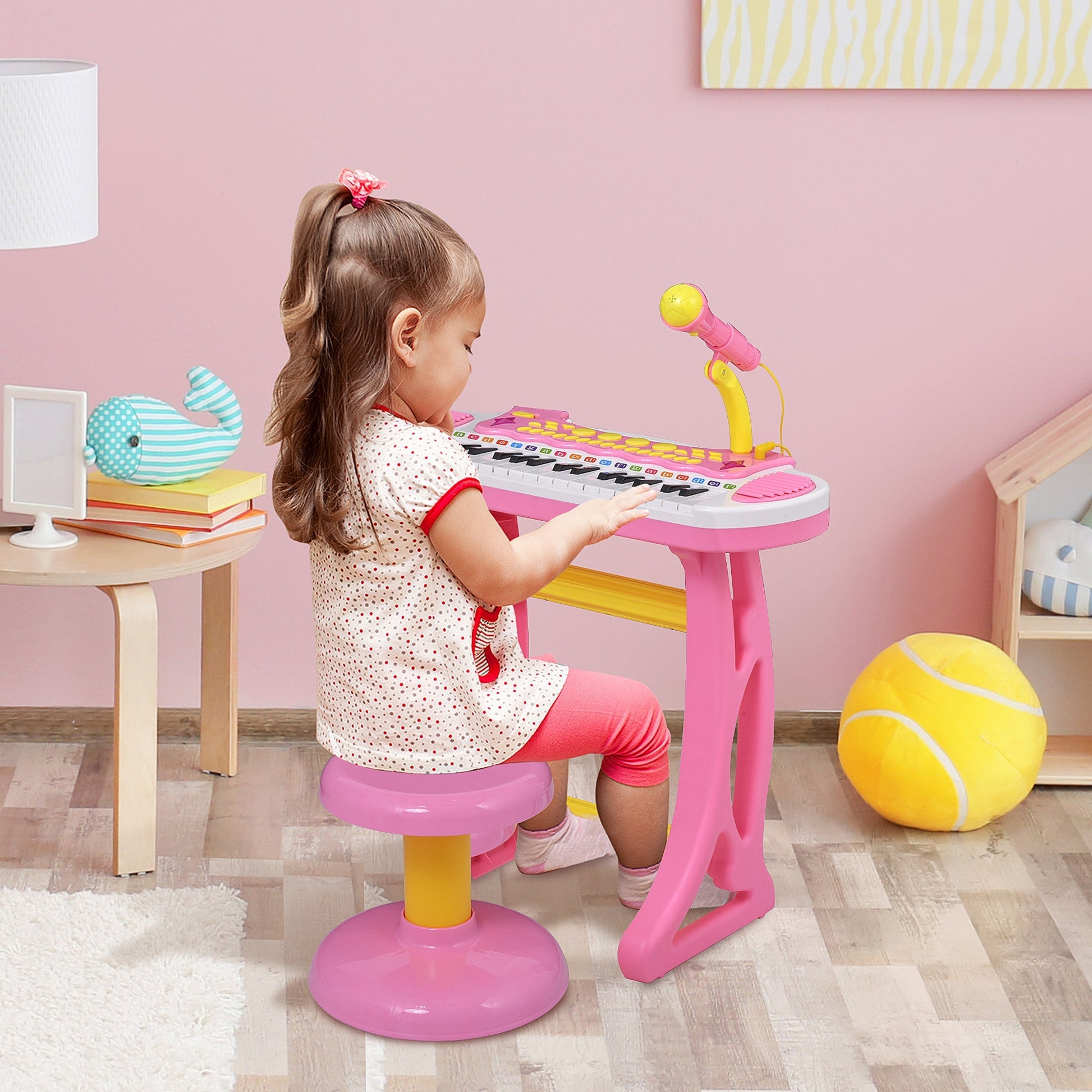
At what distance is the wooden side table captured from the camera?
2.16 m

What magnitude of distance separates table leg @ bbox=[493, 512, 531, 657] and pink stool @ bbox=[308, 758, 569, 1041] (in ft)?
1.27

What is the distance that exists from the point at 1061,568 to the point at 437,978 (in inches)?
50.2

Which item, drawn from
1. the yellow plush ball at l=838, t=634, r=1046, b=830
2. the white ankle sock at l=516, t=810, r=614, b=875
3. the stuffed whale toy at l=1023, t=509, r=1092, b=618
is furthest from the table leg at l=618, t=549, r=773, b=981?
the stuffed whale toy at l=1023, t=509, r=1092, b=618

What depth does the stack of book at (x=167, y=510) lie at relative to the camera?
2266 millimetres

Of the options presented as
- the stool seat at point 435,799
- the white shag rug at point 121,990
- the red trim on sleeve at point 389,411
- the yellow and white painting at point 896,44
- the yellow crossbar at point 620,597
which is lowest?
the white shag rug at point 121,990

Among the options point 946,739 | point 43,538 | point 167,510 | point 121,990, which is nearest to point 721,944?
→ point 946,739

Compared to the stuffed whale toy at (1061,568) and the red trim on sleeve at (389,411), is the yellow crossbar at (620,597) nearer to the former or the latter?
the red trim on sleeve at (389,411)

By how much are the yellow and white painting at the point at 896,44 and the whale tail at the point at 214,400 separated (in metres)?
0.90

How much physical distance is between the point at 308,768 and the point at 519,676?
93 cm

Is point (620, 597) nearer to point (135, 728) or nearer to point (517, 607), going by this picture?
point (517, 607)

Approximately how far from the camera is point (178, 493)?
226cm

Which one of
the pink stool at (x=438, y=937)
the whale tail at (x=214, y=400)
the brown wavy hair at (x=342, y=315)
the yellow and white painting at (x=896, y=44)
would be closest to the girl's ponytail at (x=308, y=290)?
the brown wavy hair at (x=342, y=315)

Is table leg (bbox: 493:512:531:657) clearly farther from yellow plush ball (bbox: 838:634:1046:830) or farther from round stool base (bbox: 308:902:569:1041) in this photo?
yellow plush ball (bbox: 838:634:1046:830)

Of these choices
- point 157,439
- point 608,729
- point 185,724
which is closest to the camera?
Answer: point 608,729
